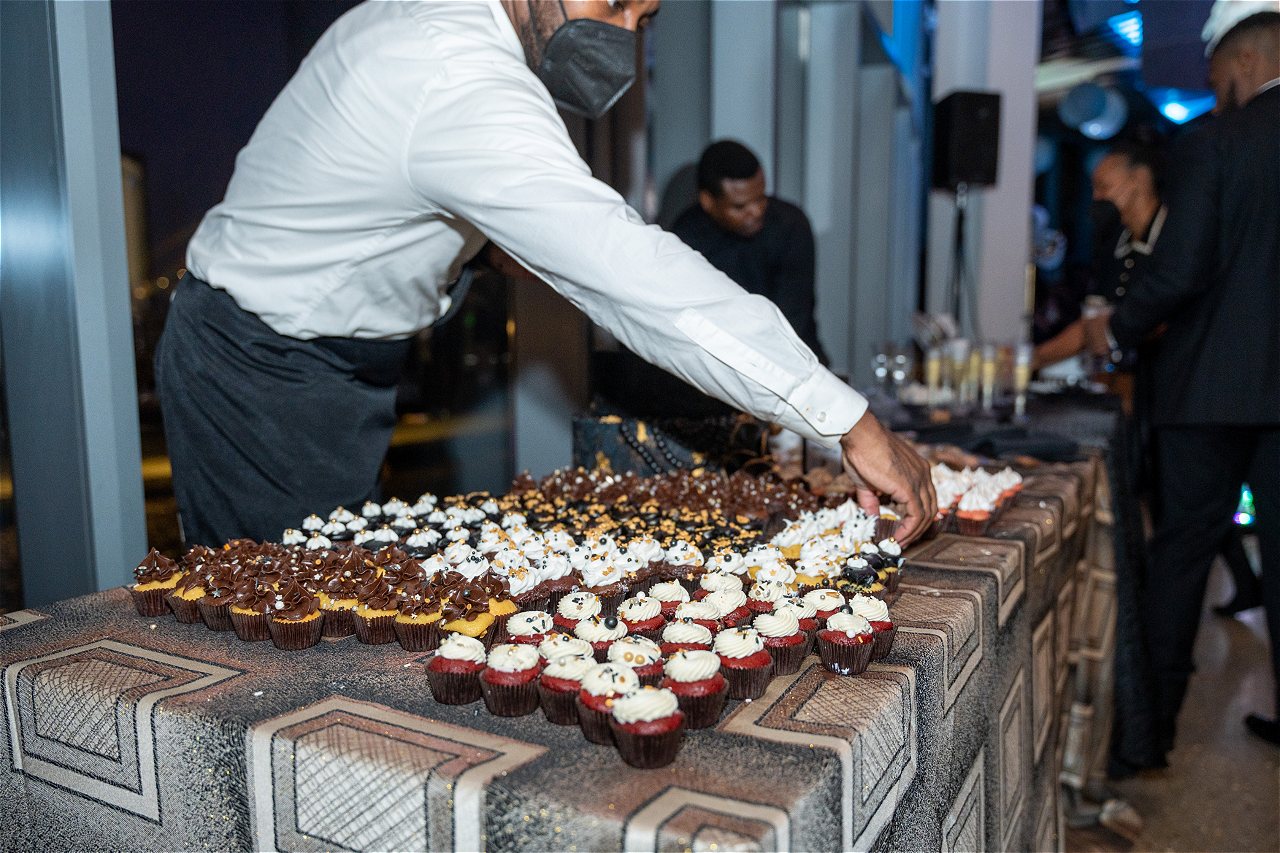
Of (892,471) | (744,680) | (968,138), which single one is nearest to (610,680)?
(744,680)

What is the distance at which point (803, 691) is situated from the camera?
32.7 inches

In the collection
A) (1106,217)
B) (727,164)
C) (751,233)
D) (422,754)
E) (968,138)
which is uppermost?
(968,138)

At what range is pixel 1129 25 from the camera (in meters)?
3.66

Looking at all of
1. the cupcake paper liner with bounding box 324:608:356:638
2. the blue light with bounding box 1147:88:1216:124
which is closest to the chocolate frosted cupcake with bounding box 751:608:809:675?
the cupcake paper liner with bounding box 324:608:356:638

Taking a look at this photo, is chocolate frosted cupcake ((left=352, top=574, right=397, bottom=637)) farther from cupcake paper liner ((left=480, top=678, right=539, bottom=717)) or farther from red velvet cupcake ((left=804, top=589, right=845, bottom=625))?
red velvet cupcake ((left=804, top=589, right=845, bottom=625))

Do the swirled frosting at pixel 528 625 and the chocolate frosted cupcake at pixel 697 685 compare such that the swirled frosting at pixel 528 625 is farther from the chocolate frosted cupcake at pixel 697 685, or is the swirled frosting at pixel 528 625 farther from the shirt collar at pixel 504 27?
the shirt collar at pixel 504 27

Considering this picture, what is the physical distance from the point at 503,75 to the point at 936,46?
764 centimetres

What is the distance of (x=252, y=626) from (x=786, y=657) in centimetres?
54

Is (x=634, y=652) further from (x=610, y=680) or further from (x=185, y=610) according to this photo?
(x=185, y=610)

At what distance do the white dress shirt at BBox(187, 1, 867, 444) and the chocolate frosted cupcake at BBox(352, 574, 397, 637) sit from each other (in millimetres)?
418

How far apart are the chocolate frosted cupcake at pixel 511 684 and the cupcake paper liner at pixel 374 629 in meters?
0.20

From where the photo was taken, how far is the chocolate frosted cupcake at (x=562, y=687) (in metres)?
0.76

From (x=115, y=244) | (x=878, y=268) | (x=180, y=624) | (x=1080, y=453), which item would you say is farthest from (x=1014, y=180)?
(x=180, y=624)

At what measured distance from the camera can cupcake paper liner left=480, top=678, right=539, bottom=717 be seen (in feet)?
2.56
